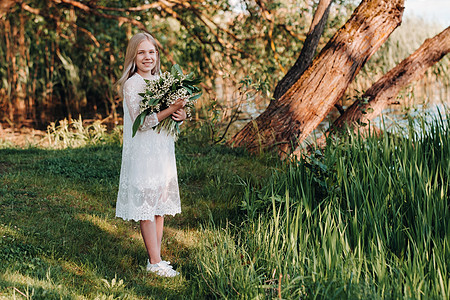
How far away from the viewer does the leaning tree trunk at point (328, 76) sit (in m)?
5.62

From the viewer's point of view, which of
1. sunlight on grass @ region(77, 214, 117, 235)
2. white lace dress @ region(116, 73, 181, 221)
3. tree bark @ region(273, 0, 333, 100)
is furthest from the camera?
tree bark @ region(273, 0, 333, 100)

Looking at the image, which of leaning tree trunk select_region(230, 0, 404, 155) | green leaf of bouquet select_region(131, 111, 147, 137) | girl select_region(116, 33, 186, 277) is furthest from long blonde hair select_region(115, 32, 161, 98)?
leaning tree trunk select_region(230, 0, 404, 155)

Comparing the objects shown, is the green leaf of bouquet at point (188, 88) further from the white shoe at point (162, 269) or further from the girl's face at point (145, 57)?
the white shoe at point (162, 269)

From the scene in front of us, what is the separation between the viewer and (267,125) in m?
5.97

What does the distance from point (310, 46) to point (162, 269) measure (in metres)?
4.01

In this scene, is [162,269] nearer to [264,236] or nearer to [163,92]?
[264,236]

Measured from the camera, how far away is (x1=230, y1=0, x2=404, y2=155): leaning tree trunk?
221 inches

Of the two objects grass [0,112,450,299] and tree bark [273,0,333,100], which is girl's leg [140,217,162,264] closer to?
grass [0,112,450,299]

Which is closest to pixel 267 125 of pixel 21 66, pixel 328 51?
pixel 328 51

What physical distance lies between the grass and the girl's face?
1144 millimetres

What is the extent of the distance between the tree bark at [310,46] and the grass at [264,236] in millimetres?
1818

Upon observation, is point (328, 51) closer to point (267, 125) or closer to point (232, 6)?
point (267, 125)

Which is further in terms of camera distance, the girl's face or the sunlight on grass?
the sunlight on grass

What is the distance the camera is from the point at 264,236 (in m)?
3.00
